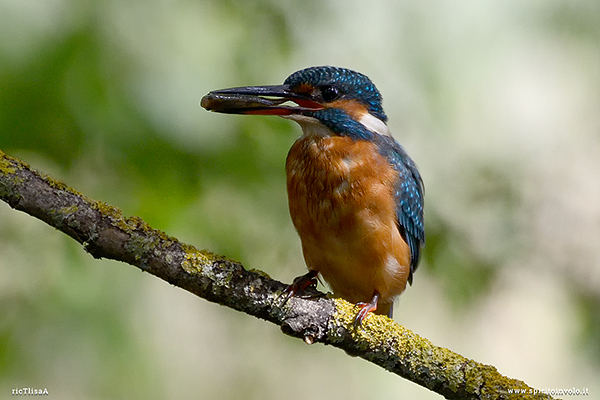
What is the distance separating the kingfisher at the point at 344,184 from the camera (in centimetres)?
307

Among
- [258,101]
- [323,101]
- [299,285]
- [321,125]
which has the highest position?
[323,101]

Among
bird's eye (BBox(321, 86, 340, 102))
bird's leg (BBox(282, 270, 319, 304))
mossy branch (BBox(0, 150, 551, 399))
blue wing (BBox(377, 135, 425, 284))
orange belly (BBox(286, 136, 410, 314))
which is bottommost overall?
mossy branch (BBox(0, 150, 551, 399))

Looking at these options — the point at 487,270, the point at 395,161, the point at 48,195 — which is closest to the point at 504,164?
the point at 487,270

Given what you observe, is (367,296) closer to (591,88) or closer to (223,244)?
(223,244)

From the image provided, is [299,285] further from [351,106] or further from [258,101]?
[351,106]

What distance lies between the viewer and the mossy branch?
2162mm

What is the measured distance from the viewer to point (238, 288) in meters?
2.37

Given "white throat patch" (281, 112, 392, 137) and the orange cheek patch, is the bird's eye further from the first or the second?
"white throat patch" (281, 112, 392, 137)

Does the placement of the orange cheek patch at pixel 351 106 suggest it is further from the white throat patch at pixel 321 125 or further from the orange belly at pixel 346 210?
the orange belly at pixel 346 210

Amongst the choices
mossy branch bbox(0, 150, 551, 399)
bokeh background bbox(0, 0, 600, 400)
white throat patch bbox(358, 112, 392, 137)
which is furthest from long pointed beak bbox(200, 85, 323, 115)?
mossy branch bbox(0, 150, 551, 399)

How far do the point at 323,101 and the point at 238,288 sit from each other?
51.0 inches

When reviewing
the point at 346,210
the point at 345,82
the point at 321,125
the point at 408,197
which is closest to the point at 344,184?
the point at 346,210

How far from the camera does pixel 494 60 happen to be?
11.0 feet

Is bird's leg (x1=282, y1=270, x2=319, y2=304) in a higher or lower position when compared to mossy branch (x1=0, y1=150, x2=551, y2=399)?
higher
